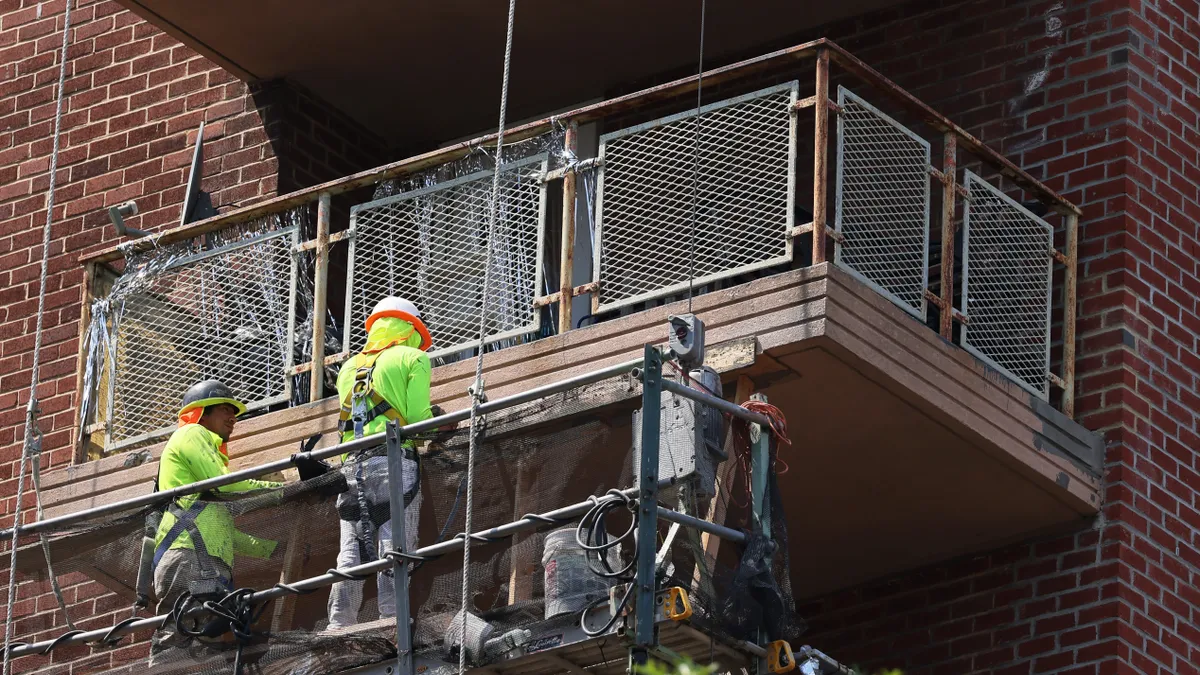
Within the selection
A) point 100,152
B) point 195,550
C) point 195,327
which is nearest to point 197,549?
point 195,550

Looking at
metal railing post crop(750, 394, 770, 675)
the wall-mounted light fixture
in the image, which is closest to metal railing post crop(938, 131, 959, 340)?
metal railing post crop(750, 394, 770, 675)

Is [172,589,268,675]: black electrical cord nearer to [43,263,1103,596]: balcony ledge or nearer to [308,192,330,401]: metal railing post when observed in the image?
[43,263,1103,596]: balcony ledge

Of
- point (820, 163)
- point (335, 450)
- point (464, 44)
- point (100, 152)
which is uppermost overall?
point (100, 152)

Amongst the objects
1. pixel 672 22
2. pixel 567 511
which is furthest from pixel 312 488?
pixel 672 22

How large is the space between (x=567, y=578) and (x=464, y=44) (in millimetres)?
A: 5758

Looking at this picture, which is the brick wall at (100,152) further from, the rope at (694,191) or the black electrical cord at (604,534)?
the black electrical cord at (604,534)

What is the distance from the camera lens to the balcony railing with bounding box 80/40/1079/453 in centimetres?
1405

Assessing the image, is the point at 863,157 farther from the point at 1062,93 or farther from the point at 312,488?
the point at 312,488

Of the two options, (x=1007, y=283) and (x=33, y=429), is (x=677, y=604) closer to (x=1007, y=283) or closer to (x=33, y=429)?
(x=1007, y=283)

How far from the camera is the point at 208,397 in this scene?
1467cm

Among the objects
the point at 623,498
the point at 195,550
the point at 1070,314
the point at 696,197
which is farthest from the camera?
the point at 1070,314

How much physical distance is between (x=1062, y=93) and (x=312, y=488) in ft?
16.4

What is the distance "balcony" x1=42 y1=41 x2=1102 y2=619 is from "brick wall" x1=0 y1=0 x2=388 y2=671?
190 cm

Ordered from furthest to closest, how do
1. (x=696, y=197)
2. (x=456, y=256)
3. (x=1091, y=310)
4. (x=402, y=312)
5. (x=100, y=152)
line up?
→ (x=100, y=152), (x=1091, y=310), (x=456, y=256), (x=402, y=312), (x=696, y=197)
